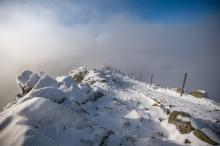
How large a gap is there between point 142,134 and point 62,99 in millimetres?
9690

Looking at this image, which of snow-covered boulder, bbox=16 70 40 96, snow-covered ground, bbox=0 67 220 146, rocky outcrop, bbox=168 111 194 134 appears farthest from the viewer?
snow-covered boulder, bbox=16 70 40 96

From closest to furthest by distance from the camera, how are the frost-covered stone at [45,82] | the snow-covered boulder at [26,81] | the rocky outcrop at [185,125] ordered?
the rocky outcrop at [185,125] → the frost-covered stone at [45,82] → the snow-covered boulder at [26,81]

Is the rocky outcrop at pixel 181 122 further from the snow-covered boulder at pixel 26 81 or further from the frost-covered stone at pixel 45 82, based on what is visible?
the snow-covered boulder at pixel 26 81

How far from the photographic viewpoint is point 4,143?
8594 mm

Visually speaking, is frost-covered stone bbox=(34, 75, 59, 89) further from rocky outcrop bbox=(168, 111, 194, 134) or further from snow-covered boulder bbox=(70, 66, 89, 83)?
snow-covered boulder bbox=(70, 66, 89, 83)

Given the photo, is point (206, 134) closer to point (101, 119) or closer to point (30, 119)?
point (101, 119)

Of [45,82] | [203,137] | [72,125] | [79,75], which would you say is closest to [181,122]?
[203,137]

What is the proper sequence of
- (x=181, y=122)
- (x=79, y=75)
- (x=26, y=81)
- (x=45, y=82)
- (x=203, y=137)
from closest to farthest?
1. (x=203, y=137)
2. (x=181, y=122)
3. (x=45, y=82)
4. (x=26, y=81)
5. (x=79, y=75)

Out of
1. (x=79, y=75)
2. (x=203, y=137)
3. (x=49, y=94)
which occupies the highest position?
(x=49, y=94)

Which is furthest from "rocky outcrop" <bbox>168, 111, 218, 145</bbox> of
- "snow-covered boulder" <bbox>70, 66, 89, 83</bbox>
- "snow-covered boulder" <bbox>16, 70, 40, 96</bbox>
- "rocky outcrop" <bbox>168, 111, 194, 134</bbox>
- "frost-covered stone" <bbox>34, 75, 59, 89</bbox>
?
"snow-covered boulder" <bbox>70, 66, 89, 83</bbox>

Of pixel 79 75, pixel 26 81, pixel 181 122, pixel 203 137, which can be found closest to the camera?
pixel 203 137

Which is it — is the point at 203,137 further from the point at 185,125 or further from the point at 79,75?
the point at 79,75

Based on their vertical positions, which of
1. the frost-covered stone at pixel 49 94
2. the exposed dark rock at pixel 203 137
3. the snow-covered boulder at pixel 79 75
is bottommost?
the exposed dark rock at pixel 203 137

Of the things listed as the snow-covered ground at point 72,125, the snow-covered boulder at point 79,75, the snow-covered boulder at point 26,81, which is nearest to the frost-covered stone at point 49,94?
the snow-covered ground at point 72,125
